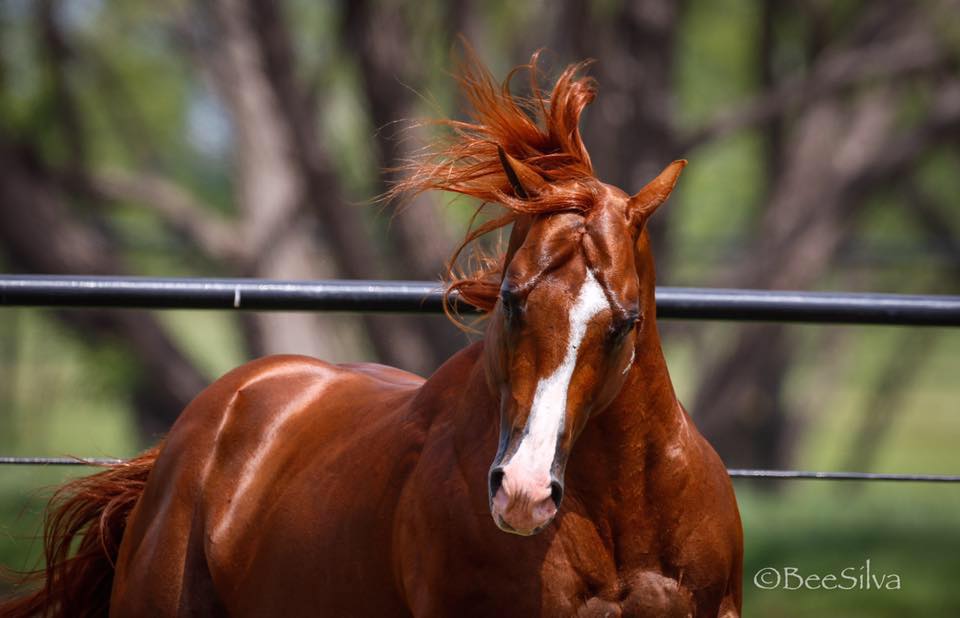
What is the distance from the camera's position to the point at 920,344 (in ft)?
48.8

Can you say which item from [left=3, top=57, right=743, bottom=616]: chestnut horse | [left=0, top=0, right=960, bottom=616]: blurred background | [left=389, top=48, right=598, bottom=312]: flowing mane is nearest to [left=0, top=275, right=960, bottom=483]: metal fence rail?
[left=3, top=57, right=743, bottom=616]: chestnut horse

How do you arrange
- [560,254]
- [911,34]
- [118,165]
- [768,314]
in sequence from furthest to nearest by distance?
[118,165]
[911,34]
[768,314]
[560,254]

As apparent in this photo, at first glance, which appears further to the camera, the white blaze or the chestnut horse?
the chestnut horse

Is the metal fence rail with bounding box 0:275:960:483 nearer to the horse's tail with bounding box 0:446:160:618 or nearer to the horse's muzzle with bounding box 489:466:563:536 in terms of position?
the horse's tail with bounding box 0:446:160:618

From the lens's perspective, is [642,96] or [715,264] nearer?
[642,96]

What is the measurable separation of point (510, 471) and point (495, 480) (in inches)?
1.5

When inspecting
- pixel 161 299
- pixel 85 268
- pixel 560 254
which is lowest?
pixel 85 268

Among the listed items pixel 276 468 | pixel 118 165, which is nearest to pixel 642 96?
pixel 276 468

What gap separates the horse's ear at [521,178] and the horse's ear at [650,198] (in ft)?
0.55

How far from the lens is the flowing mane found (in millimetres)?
2521

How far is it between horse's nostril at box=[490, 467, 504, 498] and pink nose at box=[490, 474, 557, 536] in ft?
0.05

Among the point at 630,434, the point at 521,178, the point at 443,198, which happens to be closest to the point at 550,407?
the point at 630,434

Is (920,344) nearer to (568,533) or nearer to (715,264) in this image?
(715,264)

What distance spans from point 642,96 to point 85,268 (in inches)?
167
